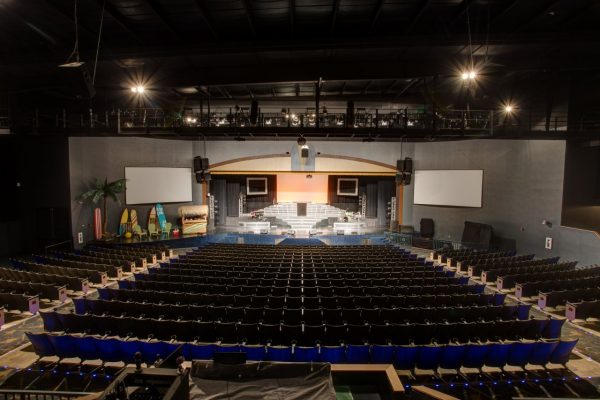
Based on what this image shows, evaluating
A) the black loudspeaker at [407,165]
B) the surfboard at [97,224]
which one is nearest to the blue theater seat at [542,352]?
the black loudspeaker at [407,165]

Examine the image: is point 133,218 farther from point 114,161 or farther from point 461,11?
point 461,11

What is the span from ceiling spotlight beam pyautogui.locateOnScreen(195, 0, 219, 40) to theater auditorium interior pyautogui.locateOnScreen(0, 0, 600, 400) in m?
0.11

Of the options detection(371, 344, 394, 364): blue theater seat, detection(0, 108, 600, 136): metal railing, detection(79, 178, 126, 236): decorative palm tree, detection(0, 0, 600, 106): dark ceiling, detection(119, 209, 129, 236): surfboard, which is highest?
detection(0, 0, 600, 106): dark ceiling

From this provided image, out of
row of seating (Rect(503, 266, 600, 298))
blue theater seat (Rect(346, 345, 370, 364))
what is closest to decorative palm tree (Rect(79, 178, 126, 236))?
blue theater seat (Rect(346, 345, 370, 364))

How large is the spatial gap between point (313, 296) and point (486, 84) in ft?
59.5

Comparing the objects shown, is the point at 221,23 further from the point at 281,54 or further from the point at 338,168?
the point at 338,168

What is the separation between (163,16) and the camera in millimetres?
11391

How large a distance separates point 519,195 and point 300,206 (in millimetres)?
15460

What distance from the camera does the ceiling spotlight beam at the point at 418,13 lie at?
10.5m

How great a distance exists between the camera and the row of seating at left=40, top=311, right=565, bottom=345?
6664 millimetres

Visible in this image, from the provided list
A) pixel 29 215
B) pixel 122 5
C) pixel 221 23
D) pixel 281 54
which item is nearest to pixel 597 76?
pixel 281 54

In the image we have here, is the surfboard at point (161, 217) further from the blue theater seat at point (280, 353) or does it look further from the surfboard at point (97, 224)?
the blue theater seat at point (280, 353)

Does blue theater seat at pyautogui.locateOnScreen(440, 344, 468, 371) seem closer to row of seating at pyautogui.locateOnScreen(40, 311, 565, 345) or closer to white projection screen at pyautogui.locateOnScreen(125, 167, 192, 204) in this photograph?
row of seating at pyautogui.locateOnScreen(40, 311, 565, 345)

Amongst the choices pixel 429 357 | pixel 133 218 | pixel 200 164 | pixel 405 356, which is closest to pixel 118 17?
pixel 200 164
